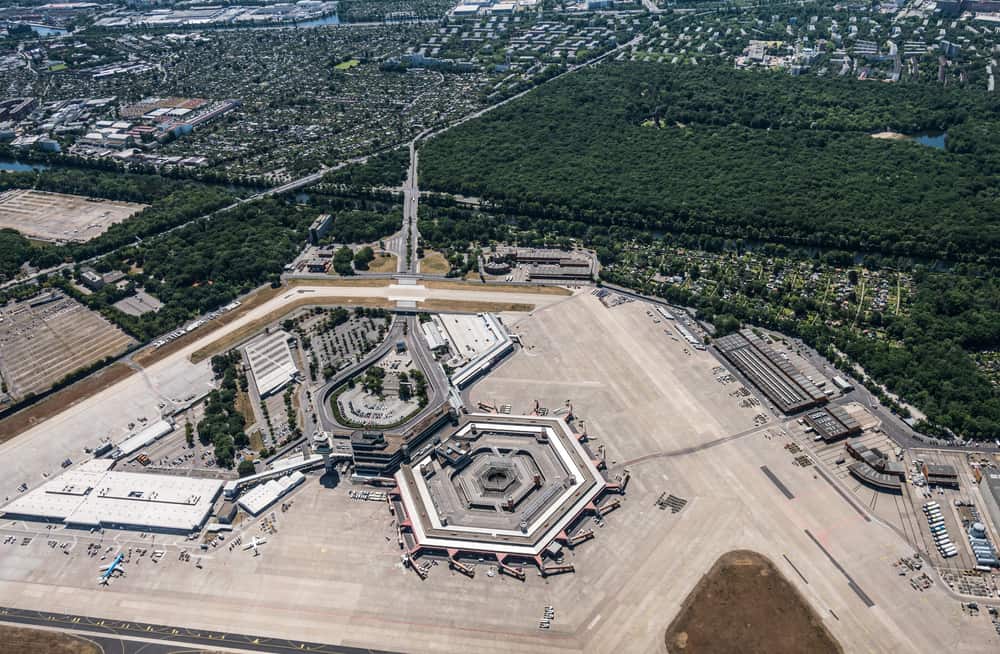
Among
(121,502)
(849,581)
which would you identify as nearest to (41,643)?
(121,502)

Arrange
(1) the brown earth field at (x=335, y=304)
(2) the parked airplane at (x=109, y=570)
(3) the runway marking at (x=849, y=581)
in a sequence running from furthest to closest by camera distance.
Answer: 1. (1) the brown earth field at (x=335, y=304)
2. (2) the parked airplane at (x=109, y=570)
3. (3) the runway marking at (x=849, y=581)

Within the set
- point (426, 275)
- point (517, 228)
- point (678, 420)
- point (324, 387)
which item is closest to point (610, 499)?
point (678, 420)

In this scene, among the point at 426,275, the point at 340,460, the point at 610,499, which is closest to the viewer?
the point at 610,499

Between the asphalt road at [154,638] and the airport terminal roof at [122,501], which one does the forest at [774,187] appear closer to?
the airport terminal roof at [122,501]

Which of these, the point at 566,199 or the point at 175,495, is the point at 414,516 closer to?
the point at 175,495

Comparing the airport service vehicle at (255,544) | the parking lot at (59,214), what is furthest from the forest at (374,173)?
the airport service vehicle at (255,544)

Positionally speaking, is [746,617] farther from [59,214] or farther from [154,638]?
[59,214]

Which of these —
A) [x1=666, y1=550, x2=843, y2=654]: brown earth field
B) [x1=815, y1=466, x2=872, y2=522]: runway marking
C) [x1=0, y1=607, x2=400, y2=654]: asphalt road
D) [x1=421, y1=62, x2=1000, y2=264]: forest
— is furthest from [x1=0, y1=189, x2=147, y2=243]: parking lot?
[x1=815, y1=466, x2=872, y2=522]: runway marking
